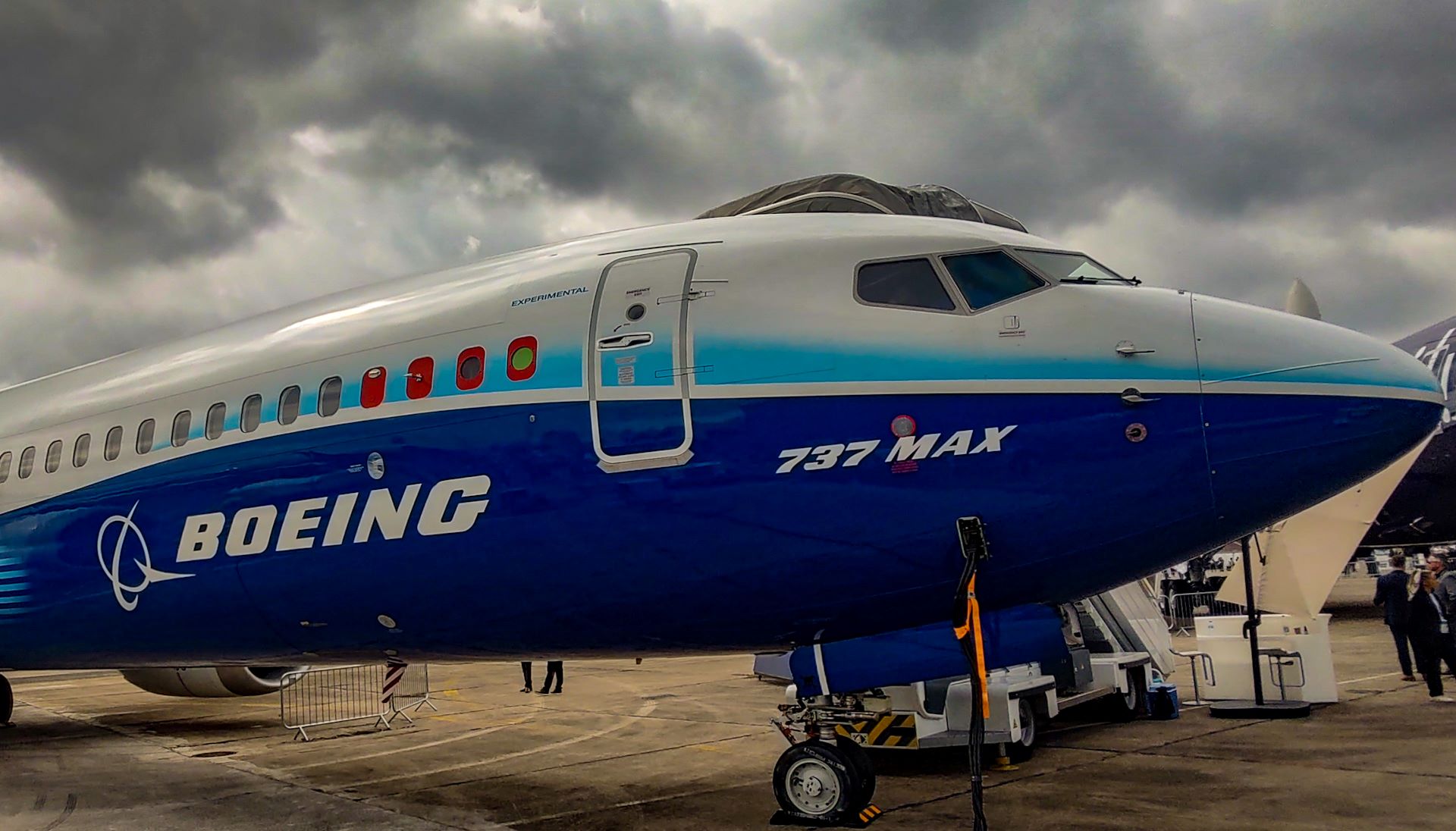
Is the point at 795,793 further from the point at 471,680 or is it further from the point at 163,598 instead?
the point at 471,680

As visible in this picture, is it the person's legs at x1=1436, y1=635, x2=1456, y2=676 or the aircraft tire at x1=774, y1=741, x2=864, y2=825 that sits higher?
the person's legs at x1=1436, y1=635, x2=1456, y2=676

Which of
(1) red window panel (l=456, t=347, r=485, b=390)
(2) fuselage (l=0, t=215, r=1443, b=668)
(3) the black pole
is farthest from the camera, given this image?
(3) the black pole

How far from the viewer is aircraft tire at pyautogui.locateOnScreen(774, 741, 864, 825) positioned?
6211 millimetres

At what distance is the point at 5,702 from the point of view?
15125 mm

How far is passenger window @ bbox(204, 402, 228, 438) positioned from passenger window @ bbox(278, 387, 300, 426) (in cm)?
64

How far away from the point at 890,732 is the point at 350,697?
43.9 feet

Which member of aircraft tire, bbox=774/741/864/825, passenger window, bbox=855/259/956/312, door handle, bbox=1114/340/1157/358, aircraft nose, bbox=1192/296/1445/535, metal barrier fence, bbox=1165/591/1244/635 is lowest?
aircraft tire, bbox=774/741/864/825

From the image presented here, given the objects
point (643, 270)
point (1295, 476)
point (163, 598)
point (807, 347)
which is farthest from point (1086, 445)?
point (163, 598)

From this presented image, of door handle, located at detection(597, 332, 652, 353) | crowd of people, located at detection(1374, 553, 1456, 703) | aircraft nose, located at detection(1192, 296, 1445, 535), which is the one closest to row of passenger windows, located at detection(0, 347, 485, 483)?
door handle, located at detection(597, 332, 652, 353)

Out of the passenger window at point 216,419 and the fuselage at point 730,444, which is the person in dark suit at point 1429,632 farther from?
the passenger window at point 216,419

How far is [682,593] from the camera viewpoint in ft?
20.4

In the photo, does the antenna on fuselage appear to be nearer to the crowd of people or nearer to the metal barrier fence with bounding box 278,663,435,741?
the crowd of people

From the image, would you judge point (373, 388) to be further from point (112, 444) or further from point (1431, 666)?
point (1431, 666)

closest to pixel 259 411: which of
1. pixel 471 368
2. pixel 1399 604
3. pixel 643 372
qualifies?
pixel 471 368
